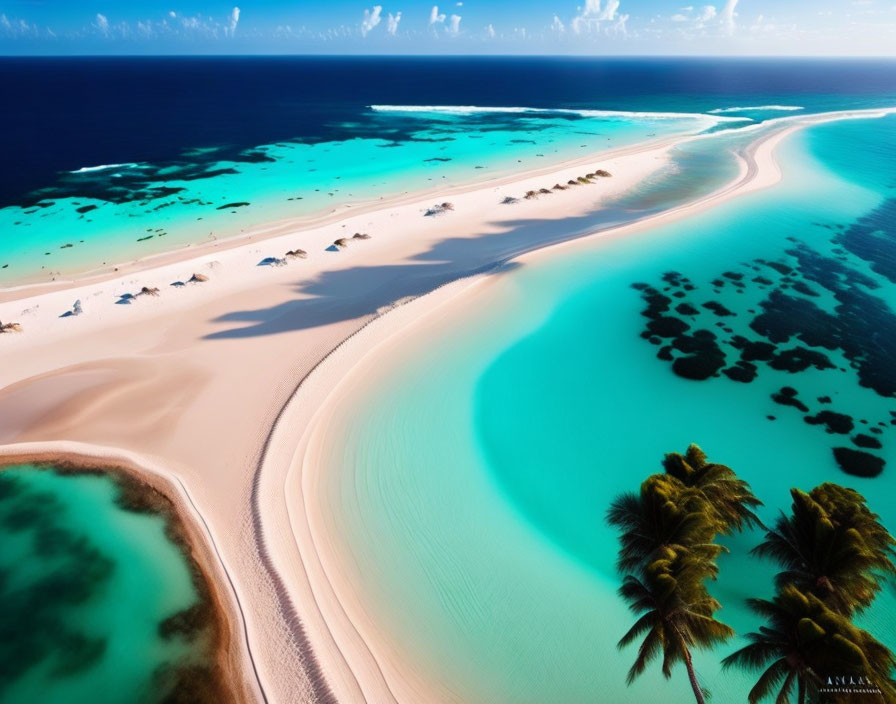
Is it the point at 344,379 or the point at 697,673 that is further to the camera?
the point at 344,379

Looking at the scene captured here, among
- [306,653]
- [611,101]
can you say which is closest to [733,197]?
[306,653]

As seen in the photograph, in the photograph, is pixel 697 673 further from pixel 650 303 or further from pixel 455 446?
pixel 650 303

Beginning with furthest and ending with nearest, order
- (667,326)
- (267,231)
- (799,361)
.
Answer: (267,231) → (667,326) → (799,361)

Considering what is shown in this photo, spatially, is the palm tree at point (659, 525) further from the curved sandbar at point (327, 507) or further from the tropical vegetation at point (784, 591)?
the curved sandbar at point (327, 507)

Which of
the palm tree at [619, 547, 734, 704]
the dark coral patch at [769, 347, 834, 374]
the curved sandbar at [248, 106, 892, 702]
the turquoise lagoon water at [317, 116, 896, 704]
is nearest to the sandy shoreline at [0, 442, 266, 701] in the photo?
the curved sandbar at [248, 106, 892, 702]

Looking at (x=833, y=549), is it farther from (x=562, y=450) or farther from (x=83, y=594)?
(x=83, y=594)

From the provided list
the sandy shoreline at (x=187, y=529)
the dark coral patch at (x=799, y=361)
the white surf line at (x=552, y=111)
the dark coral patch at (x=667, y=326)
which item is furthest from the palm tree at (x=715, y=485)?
the white surf line at (x=552, y=111)

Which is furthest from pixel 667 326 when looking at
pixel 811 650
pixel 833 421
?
pixel 811 650
